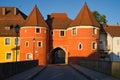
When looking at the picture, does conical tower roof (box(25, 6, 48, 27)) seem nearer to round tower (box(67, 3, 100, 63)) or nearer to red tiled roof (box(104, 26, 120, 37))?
round tower (box(67, 3, 100, 63))

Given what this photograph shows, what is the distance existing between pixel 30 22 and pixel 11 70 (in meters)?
44.9

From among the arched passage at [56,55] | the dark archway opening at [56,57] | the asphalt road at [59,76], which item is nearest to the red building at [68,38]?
the arched passage at [56,55]

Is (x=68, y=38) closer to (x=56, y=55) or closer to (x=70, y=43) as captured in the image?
(x=70, y=43)

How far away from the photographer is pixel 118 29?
85.8m

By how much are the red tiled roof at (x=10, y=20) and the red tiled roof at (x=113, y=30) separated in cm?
2269

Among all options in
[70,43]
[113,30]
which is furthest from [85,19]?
[113,30]

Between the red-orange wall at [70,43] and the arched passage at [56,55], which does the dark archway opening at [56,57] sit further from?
the red-orange wall at [70,43]

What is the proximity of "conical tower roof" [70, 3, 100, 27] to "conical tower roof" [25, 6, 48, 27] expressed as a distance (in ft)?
23.7

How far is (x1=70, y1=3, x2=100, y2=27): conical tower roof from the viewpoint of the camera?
71.2 metres

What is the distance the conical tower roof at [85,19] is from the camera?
71188 millimetres

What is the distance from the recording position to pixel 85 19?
7244cm

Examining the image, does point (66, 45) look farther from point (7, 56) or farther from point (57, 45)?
point (7, 56)

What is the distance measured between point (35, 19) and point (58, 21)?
8739 mm

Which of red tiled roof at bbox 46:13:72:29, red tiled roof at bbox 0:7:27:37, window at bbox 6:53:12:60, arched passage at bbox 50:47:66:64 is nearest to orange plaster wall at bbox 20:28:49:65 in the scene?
red tiled roof at bbox 46:13:72:29
